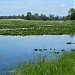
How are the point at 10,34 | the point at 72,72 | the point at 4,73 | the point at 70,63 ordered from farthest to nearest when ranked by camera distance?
1. the point at 10,34
2. the point at 4,73
3. the point at 70,63
4. the point at 72,72

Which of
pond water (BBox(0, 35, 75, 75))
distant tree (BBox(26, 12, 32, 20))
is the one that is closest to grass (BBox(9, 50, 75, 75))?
pond water (BBox(0, 35, 75, 75))

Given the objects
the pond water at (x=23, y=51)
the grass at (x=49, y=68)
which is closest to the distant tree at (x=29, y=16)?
the pond water at (x=23, y=51)

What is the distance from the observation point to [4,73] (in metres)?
9.91

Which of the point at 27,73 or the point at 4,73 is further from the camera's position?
the point at 4,73

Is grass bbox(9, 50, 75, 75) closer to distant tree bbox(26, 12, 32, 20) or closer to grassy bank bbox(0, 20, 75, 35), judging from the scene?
Result: grassy bank bbox(0, 20, 75, 35)

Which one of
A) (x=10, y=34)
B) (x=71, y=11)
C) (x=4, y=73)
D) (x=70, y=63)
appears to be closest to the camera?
(x=70, y=63)

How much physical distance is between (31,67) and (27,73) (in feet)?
1.49

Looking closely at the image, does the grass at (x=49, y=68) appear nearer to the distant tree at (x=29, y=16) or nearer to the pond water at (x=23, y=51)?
the pond water at (x=23, y=51)

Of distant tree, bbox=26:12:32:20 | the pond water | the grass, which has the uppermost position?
the grass

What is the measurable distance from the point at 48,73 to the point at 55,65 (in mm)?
843

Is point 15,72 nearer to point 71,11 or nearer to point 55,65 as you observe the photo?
point 55,65

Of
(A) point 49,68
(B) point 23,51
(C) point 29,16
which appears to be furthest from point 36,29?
(C) point 29,16

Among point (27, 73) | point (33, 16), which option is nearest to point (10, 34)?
point (27, 73)

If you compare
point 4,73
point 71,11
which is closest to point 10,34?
point 4,73
